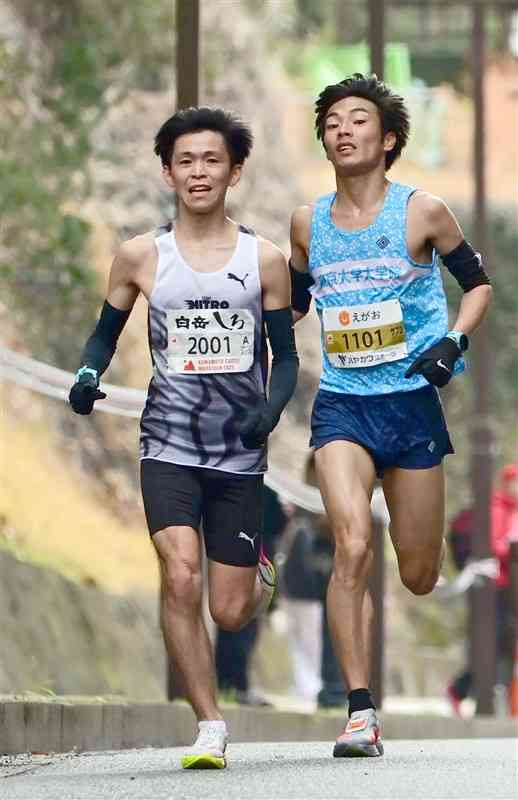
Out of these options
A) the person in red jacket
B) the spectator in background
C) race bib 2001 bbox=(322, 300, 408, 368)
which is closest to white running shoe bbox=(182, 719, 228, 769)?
race bib 2001 bbox=(322, 300, 408, 368)

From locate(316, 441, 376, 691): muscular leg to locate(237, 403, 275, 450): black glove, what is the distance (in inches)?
20.4

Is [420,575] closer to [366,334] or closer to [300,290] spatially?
[366,334]

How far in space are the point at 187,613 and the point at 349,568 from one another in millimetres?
650

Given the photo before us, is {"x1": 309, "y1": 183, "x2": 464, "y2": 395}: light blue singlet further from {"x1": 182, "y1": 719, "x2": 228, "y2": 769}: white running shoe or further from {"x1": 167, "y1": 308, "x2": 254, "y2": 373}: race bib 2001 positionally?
{"x1": 182, "y1": 719, "x2": 228, "y2": 769}: white running shoe

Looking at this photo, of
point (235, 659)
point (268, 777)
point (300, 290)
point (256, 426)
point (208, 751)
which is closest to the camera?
point (268, 777)

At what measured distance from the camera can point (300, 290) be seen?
32.5ft

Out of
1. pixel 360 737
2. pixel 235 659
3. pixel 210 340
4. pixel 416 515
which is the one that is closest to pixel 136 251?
pixel 210 340

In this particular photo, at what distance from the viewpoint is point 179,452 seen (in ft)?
30.1

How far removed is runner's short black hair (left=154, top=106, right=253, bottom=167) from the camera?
9414 mm

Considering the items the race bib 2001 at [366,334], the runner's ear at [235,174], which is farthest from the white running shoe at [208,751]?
the runner's ear at [235,174]

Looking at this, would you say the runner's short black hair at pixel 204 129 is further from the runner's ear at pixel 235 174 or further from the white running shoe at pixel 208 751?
the white running shoe at pixel 208 751

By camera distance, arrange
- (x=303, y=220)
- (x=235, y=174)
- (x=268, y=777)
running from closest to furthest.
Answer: (x=268, y=777), (x=235, y=174), (x=303, y=220)

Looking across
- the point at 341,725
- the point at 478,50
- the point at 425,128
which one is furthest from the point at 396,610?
the point at 341,725

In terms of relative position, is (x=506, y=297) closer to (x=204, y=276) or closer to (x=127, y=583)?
(x=127, y=583)
